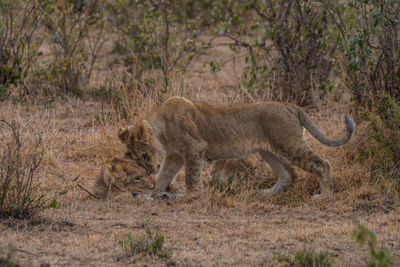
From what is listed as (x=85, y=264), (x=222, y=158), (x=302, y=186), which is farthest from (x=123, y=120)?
(x=85, y=264)

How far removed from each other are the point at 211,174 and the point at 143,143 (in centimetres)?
126

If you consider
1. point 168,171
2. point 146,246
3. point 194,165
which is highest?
point 194,165

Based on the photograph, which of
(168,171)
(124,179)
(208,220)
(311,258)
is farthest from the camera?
(168,171)

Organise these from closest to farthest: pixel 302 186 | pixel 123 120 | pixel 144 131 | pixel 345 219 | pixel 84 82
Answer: pixel 345 219 < pixel 144 131 < pixel 302 186 < pixel 123 120 < pixel 84 82

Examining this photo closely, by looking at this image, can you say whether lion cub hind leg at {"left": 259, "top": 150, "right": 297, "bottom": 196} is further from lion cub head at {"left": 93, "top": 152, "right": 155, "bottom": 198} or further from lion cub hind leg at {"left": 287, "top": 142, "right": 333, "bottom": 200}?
lion cub head at {"left": 93, "top": 152, "right": 155, "bottom": 198}

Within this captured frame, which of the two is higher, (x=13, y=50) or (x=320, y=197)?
(x=13, y=50)

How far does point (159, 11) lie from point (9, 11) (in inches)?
97.1

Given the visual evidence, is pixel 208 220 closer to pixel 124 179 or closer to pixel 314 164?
pixel 124 179

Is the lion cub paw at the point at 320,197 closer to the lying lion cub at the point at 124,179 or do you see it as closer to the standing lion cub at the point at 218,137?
the standing lion cub at the point at 218,137

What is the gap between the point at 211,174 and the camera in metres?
7.17

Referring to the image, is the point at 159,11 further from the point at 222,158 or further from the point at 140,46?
the point at 222,158

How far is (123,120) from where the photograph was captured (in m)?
8.20

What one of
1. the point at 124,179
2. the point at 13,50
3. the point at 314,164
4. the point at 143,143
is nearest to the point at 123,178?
the point at 124,179

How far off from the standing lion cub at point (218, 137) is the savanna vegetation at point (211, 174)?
0.35m
